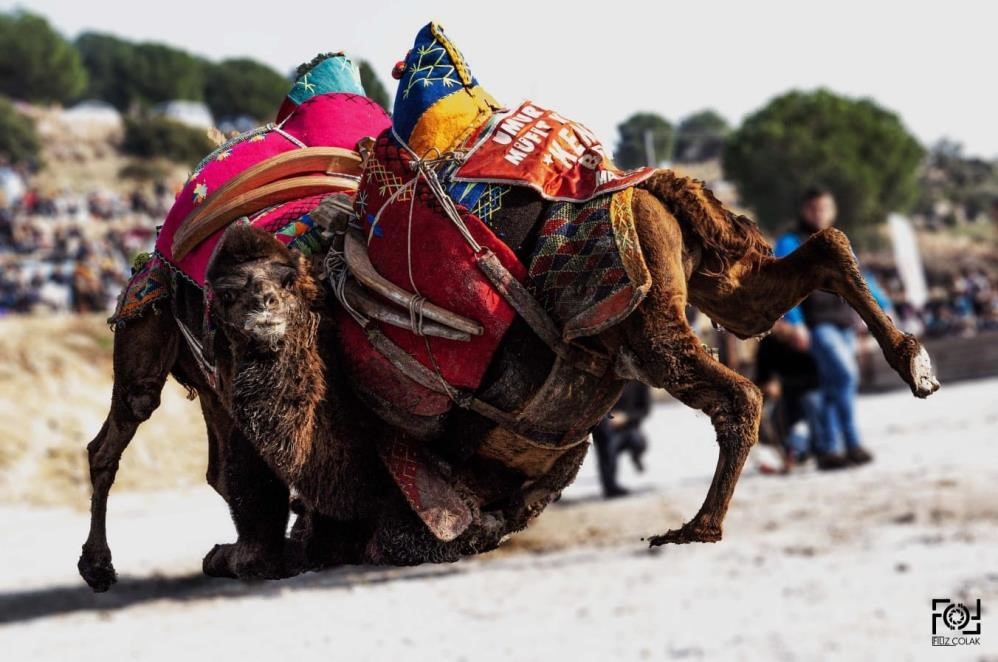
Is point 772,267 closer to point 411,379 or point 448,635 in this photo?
point 411,379

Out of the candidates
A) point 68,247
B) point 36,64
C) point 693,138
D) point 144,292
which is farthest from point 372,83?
Answer: point 36,64

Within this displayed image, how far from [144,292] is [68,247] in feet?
82.1

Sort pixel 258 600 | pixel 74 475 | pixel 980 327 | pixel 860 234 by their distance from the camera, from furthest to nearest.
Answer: pixel 860 234
pixel 980 327
pixel 74 475
pixel 258 600

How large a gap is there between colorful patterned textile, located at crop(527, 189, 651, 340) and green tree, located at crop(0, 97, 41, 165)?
60.3 metres

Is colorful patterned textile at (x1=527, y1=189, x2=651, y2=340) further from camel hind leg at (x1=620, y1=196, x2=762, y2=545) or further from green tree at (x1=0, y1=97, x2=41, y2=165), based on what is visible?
green tree at (x1=0, y1=97, x2=41, y2=165)

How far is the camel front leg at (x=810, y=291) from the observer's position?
3.86 meters

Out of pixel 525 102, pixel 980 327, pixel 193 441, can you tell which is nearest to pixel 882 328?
pixel 525 102

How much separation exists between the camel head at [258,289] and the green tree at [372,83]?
1582 millimetres

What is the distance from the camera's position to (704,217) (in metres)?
4.04

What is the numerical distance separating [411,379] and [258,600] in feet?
21.1

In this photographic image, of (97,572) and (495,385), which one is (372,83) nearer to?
(495,385)

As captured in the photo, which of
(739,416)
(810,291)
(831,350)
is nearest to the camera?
(739,416)

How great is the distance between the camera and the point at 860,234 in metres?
58.7

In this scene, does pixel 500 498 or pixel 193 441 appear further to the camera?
pixel 193 441
